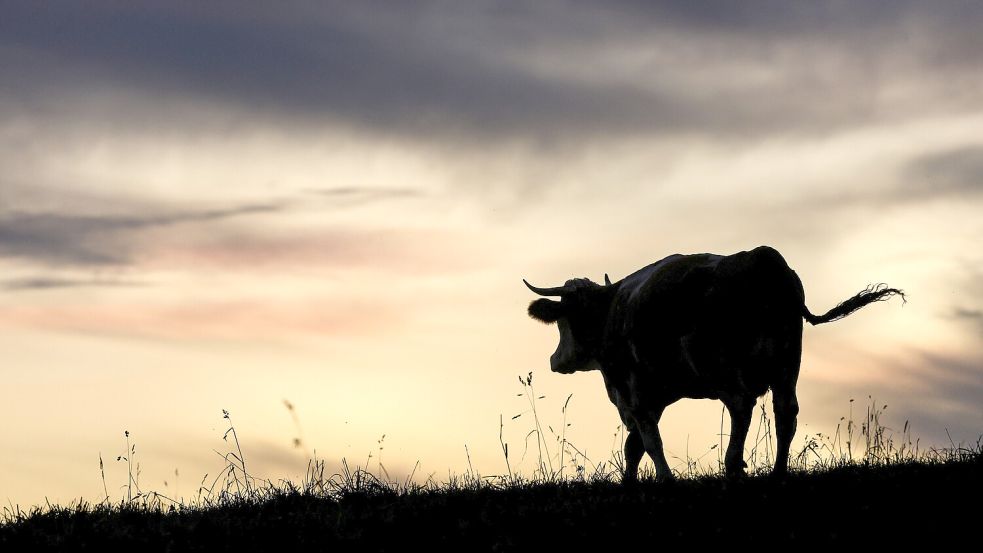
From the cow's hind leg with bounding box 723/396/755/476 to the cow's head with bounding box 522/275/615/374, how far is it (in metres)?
2.40

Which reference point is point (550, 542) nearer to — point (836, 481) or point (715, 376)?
point (836, 481)

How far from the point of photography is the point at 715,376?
1223 cm

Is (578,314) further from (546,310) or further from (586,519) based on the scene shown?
(586,519)

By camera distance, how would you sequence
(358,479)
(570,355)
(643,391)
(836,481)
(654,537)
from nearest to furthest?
1. (654,537)
2. (836,481)
3. (358,479)
4. (643,391)
5. (570,355)

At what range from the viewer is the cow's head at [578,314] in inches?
568

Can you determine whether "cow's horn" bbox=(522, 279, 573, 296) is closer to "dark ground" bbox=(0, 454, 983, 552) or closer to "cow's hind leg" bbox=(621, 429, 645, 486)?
"cow's hind leg" bbox=(621, 429, 645, 486)

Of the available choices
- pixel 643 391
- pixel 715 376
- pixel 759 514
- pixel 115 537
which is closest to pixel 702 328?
pixel 715 376

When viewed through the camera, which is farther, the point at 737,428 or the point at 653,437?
the point at 653,437

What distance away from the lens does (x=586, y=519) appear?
29.0 feet

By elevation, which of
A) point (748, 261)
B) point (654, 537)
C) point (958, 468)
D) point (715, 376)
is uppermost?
point (748, 261)

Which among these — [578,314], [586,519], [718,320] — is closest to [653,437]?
[718,320]

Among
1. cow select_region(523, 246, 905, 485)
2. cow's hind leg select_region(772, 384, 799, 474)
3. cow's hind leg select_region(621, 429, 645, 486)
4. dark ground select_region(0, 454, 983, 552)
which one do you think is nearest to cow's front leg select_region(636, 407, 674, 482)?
cow select_region(523, 246, 905, 485)

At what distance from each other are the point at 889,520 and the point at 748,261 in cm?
441

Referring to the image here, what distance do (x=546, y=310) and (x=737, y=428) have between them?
337 centimetres
